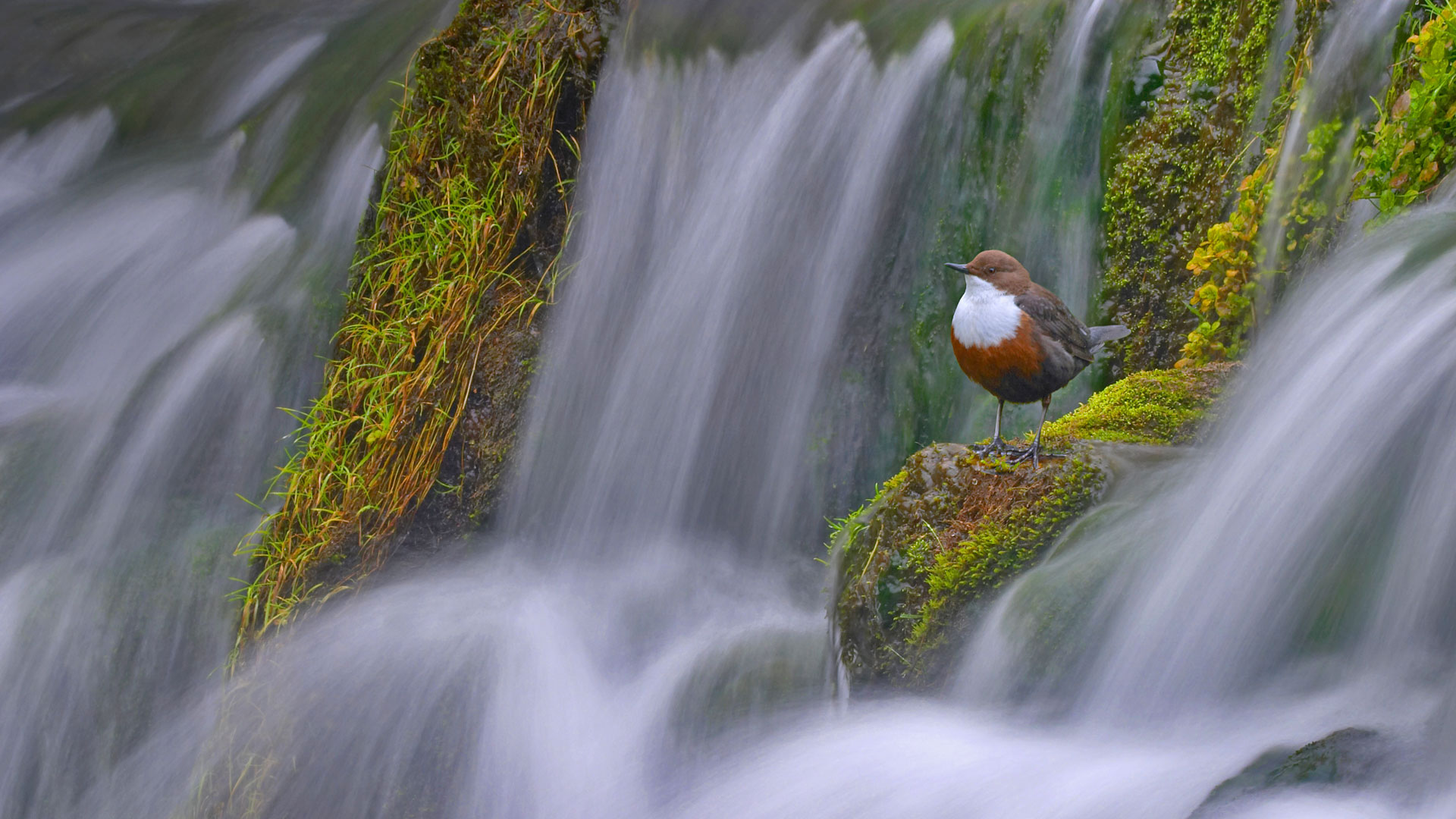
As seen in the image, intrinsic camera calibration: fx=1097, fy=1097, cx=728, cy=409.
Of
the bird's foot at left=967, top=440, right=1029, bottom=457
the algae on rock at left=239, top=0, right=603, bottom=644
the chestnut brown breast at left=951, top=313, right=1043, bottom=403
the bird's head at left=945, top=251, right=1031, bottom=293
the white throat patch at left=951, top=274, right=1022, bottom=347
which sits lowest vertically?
the bird's foot at left=967, top=440, right=1029, bottom=457

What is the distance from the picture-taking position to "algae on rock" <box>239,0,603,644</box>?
14.1ft

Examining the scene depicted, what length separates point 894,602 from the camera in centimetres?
283

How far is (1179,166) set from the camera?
378 centimetres

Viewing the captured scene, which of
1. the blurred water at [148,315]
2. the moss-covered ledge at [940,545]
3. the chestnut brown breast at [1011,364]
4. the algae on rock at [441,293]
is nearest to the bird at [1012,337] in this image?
the chestnut brown breast at [1011,364]

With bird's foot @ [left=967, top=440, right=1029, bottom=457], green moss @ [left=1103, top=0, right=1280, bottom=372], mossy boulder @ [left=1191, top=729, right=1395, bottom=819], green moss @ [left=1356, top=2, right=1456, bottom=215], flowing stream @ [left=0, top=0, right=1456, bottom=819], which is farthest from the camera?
green moss @ [left=1103, top=0, right=1280, bottom=372]

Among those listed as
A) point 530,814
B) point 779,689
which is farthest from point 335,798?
point 779,689

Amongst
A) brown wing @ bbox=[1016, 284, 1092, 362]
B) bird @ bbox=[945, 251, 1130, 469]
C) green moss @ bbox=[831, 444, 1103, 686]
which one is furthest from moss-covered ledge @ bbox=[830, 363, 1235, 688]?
brown wing @ bbox=[1016, 284, 1092, 362]

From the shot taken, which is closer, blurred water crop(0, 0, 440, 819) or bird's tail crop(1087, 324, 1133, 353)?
bird's tail crop(1087, 324, 1133, 353)

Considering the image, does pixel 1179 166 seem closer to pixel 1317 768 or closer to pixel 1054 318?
pixel 1054 318

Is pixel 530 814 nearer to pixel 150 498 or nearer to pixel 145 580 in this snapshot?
pixel 145 580

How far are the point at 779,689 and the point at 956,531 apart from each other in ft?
3.06

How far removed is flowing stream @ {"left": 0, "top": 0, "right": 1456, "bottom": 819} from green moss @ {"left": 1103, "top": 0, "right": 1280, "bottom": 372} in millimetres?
178

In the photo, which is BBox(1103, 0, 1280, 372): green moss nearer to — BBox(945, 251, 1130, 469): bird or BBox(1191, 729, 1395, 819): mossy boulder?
BBox(945, 251, 1130, 469): bird

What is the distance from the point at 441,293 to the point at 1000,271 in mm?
2373
